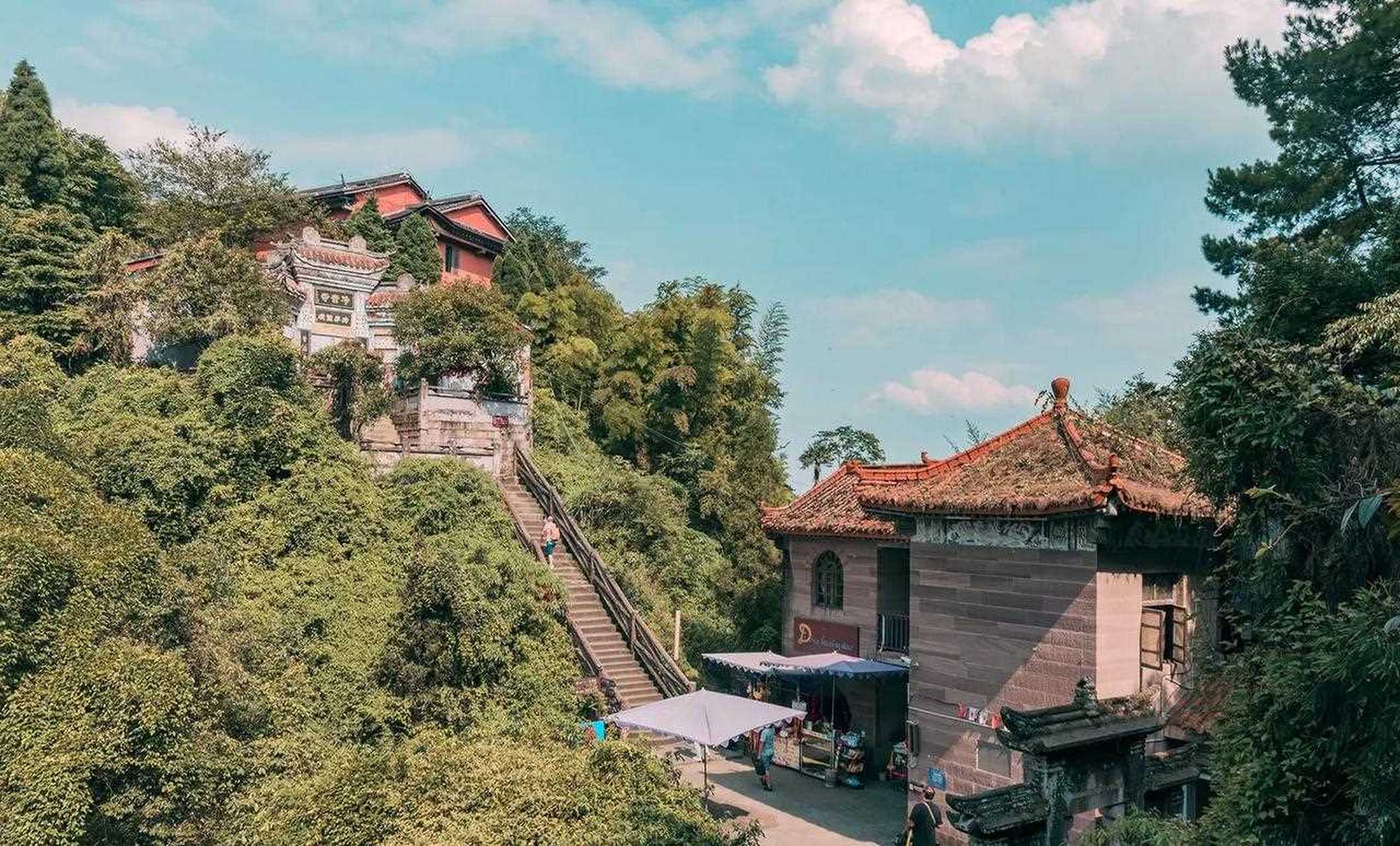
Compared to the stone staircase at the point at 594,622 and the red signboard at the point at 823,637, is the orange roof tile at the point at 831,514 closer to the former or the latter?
the red signboard at the point at 823,637

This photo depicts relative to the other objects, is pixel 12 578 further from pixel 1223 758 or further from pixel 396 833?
pixel 1223 758

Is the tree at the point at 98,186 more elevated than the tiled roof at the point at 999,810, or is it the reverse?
the tree at the point at 98,186

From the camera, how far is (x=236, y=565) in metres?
16.7

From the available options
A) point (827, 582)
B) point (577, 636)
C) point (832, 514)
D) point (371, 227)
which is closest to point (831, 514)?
point (832, 514)

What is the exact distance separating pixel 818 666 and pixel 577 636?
200 inches

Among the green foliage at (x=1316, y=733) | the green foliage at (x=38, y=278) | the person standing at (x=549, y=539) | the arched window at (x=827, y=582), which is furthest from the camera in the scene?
the green foliage at (x=38, y=278)

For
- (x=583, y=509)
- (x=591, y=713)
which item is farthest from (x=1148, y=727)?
(x=583, y=509)

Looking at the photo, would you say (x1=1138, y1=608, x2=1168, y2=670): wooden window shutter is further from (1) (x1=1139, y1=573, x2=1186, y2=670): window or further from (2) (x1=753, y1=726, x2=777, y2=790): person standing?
(2) (x1=753, y1=726, x2=777, y2=790): person standing

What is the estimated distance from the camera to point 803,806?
15.4 meters

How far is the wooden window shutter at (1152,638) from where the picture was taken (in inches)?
473

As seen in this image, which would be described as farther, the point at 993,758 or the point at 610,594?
the point at 610,594

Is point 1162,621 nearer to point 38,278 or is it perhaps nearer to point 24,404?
point 24,404

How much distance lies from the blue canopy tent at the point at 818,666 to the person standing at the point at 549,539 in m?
4.73

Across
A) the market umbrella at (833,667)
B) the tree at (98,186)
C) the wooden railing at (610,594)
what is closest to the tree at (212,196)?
the tree at (98,186)
